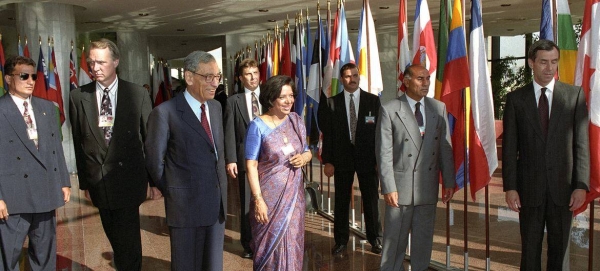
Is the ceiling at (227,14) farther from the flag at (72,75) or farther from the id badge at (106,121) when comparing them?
the id badge at (106,121)

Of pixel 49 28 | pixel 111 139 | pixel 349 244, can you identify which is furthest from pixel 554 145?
pixel 49 28

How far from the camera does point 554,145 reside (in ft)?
10.4

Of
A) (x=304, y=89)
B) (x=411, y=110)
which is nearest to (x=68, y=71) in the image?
(x=304, y=89)

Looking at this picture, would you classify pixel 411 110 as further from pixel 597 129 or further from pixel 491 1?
pixel 491 1

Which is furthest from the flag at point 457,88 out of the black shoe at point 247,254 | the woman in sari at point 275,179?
the black shoe at point 247,254

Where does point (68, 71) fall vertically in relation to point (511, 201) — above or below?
above

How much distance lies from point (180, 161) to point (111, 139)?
0.74 metres

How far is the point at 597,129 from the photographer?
3227mm

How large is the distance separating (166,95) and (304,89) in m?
9.50

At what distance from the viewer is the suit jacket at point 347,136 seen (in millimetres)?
4641

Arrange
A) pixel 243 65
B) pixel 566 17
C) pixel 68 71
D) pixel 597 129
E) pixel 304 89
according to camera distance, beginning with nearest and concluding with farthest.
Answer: pixel 597 129 → pixel 566 17 → pixel 243 65 → pixel 304 89 → pixel 68 71

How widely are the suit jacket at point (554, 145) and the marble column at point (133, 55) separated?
14.2 meters

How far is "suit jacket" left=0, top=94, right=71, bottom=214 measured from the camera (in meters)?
3.32

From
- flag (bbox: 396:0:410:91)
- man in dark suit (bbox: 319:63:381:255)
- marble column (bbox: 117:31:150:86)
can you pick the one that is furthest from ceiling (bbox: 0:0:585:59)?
man in dark suit (bbox: 319:63:381:255)
